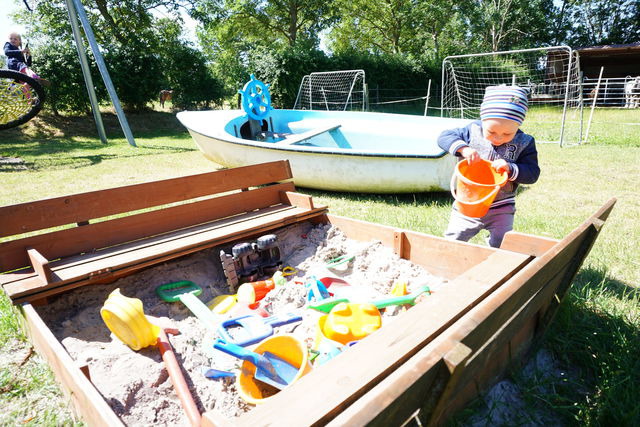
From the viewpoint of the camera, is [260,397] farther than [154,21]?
No

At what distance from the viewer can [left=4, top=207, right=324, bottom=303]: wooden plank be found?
5.83 feet

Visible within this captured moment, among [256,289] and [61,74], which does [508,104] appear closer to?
[256,289]

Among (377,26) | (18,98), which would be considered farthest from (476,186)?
(377,26)

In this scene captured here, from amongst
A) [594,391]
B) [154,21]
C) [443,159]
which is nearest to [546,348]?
[594,391]

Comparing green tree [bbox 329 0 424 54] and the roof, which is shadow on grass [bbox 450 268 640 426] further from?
green tree [bbox 329 0 424 54]

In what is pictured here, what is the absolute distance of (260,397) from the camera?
1438mm

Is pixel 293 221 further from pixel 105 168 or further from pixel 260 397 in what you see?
pixel 105 168

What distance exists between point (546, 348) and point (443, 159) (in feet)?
8.08

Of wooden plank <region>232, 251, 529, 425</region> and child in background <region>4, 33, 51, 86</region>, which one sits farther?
child in background <region>4, 33, 51, 86</region>

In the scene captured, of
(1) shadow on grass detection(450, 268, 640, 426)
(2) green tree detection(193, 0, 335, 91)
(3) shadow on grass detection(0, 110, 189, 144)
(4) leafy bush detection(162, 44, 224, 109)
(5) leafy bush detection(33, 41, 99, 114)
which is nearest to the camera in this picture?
(1) shadow on grass detection(450, 268, 640, 426)

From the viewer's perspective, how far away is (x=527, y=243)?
176 cm

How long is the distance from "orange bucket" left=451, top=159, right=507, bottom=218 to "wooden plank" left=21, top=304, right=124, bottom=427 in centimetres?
164

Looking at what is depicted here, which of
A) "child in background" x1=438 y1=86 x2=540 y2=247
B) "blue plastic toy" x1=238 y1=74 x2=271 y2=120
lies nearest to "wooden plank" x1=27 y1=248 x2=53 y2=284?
"child in background" x1=438 y1=86 x2=540 y2=247

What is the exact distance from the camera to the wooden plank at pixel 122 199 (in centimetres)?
203
